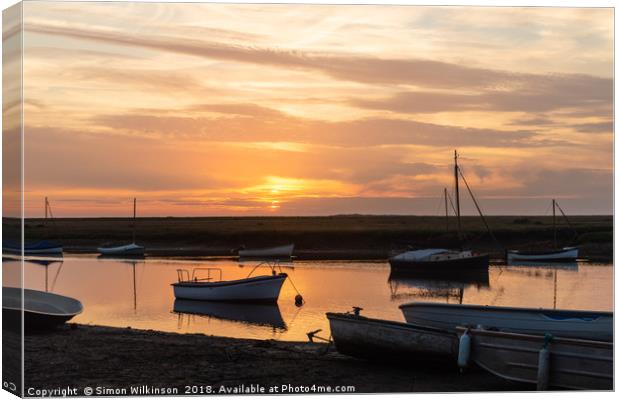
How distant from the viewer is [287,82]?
1196 centimetres

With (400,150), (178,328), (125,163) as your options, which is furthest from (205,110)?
(178,328)

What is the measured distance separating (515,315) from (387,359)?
334 centimetres

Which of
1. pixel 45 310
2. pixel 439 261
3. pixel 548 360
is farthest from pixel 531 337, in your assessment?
pixel 439 261

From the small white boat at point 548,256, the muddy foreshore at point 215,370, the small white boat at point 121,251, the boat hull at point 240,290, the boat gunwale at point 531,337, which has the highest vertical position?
the boat gunwale at point 531,337

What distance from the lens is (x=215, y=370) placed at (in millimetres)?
12227

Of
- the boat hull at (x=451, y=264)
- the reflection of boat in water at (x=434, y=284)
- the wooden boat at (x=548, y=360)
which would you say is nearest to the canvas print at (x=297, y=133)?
the wooden boat at (x=548, y=360)

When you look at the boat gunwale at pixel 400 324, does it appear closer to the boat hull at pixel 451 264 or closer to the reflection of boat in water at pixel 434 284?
the reflection of boat in water at pixel 434 284

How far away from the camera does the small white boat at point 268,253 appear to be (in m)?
51.3

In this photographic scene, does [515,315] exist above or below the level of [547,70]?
below

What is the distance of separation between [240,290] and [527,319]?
13.1 metres

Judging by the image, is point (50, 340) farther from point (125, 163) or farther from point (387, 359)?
point (387, 359)

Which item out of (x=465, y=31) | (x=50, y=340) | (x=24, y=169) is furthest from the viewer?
(x=50, y=340)

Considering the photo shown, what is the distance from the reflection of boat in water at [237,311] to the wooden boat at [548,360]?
9.78 metres

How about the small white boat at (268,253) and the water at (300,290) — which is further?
the small white boat at (268,253)
